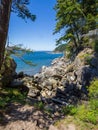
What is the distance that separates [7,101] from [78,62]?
14366 millimetres

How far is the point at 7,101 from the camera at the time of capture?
10805 millimetres

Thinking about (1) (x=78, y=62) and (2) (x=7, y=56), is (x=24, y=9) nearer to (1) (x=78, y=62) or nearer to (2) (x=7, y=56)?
(2) (x=7, y=56)

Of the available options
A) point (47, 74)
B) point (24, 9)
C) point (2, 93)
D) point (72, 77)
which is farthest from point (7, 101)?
point (47, 74)

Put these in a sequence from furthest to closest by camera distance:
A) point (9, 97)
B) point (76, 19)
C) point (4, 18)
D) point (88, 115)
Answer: point (76, 19) < point (9, 97) < point (4, 18) < point (88, 115)

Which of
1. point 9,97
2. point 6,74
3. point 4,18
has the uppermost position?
point 4,18

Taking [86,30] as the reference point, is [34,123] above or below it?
below

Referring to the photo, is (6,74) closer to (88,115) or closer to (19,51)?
(19,51)

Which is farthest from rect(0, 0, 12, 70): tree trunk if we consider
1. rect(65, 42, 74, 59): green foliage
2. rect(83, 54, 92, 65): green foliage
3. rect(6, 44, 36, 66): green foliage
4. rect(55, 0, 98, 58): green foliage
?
rect(65, 42, 74, 59): green foliage

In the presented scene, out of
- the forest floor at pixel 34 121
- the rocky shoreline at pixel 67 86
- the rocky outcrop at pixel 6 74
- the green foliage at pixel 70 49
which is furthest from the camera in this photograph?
the green foliage at pixel 70 49

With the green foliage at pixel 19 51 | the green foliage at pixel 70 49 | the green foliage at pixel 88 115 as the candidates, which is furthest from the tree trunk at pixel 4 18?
the green foliage at pixel 70 49

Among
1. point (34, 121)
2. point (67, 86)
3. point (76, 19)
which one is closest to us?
point (34, 121)

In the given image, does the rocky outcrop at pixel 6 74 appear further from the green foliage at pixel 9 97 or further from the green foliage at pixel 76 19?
the green foliage at pixel 76 19

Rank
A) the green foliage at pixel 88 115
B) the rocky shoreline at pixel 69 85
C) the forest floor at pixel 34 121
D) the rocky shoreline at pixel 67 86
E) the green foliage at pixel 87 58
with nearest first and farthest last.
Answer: the forest floor at pixel 34 121 < the green foliage at pixel 88 115 < the rocky shoreline at pixel 67 86 < the rocky shoreline at pixel 69 85 < the green foliage at pixel 87 58

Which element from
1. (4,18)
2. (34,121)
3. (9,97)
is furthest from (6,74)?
(34,121)
